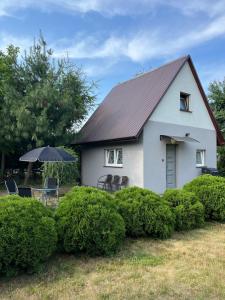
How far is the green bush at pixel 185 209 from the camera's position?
692cm

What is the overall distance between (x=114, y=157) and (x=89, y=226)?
406 inches

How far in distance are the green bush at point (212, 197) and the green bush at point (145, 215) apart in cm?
183

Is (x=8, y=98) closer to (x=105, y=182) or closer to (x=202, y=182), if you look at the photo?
(x=105, y=182)

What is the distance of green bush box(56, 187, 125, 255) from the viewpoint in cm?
507

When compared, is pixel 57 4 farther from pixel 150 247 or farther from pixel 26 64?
pixel 150 247

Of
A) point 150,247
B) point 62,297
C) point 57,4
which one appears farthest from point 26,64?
point 62,297

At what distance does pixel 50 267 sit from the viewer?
477cm

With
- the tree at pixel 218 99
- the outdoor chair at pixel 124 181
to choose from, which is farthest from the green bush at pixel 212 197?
the tree at pixel 218 99

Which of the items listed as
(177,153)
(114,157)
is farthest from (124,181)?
(177,153)

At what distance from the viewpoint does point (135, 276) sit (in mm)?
4438

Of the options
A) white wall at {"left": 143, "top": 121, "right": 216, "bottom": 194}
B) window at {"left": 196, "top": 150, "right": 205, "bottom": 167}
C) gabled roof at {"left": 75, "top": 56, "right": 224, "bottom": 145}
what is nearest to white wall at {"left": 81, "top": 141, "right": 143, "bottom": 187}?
white wall at {"left": 143, "top": 121, "right": 216, "bottom": 194}

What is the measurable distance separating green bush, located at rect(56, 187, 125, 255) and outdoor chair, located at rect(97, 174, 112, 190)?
31.3ft

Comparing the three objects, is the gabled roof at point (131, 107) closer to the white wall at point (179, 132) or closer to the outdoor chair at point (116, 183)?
the white wall at point (179, 132)

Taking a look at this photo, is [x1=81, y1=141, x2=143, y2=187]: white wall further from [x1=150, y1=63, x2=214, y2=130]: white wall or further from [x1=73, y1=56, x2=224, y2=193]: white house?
[x1=150, y1=63, x2=214, y2=130]: white wall
